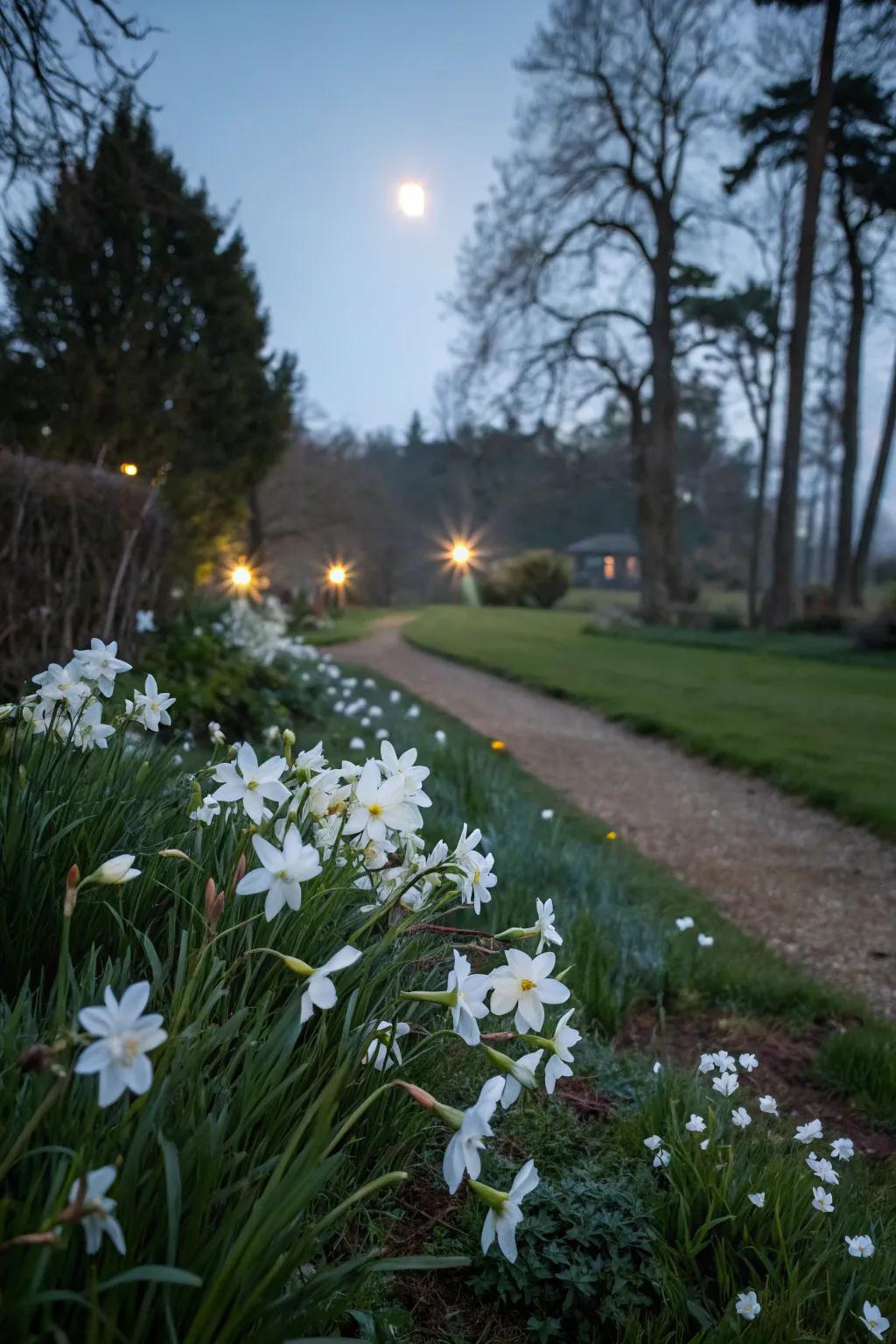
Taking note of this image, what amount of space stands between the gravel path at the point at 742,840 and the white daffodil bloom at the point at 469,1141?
2.67 meters

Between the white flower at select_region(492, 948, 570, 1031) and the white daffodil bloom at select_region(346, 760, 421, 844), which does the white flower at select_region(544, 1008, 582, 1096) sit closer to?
the white flower at select_region(492, 948, 570, 1031)

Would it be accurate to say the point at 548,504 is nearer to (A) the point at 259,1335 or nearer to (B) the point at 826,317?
(B) the point at 826,317

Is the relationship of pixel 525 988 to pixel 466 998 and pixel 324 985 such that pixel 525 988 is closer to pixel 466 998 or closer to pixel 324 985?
pixel 466 998

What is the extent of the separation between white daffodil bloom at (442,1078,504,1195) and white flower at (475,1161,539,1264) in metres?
0.05

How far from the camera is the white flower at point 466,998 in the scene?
111cm

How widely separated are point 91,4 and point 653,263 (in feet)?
54.9

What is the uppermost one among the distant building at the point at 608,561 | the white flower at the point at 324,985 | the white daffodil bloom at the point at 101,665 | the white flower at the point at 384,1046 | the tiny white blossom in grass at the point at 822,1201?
the distant building at the point at 608,561

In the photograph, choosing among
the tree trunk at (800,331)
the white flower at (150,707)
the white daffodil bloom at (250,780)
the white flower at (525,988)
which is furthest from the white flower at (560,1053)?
the tree trunk at (800,331)

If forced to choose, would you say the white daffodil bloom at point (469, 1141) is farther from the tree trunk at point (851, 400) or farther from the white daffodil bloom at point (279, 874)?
the tree trunk at point (851, 400)

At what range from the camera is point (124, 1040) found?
2.66ft

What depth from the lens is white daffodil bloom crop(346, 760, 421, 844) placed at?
1.39m

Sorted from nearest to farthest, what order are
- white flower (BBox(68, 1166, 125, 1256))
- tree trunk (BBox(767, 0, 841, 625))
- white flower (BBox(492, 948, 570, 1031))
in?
white flower (BBox(68, 1166, 125, 1256))
white flower (BBox(492, 948, 570, 1031))
tree trunk (BBox(767, 0, 841, 625))

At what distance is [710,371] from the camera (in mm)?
23594

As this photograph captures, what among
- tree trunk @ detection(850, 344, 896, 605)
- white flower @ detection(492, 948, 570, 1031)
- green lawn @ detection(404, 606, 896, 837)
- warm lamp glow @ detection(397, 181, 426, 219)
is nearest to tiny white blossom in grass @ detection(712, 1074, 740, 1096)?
white flower @ detection(492, 948, 570, 1031)
